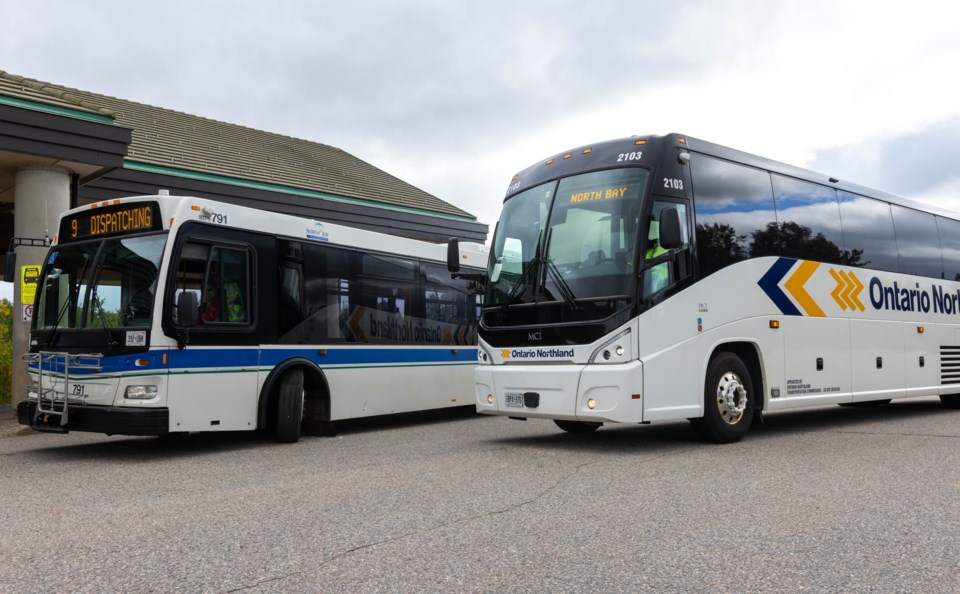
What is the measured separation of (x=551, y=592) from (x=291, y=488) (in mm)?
3465

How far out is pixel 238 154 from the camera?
19.0 metres

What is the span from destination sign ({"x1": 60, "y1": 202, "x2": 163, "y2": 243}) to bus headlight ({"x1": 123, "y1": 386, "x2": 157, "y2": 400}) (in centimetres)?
174

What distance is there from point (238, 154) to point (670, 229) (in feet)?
44.8

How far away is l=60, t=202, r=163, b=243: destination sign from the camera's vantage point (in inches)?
355

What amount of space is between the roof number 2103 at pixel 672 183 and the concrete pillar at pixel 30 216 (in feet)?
31.5

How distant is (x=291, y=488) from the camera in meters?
6.74

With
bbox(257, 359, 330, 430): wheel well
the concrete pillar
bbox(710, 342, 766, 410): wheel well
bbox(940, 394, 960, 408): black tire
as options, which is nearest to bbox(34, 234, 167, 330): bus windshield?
bbox(257, 359, 330, 430): wheel well

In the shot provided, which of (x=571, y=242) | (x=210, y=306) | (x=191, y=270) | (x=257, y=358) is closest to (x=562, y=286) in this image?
(x=571, y=242)

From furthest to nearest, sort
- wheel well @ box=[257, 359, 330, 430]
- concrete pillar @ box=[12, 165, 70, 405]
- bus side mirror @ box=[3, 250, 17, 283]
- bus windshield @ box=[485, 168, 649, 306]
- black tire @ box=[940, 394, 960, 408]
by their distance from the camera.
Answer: black tire @ box=[940, 394, 960, 408], concrete pillar @ box=[12, 165, 70, 405], bus side mirror @ box=[3, 250, 17, 283], wheel well @ box=[257, 359, 330, 430], bus windshield @ box=[485, 168, 649, 306]

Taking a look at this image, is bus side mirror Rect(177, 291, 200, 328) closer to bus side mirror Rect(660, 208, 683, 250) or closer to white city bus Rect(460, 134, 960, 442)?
white city bus Rect(460, 134, 960, 442)

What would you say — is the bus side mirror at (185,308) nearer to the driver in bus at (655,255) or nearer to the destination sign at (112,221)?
the destination sign at (112,221)

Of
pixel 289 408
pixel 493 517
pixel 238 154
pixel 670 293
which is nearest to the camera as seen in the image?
pixel 493 517

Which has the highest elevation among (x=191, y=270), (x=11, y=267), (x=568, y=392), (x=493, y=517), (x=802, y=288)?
(x=11, y=267)

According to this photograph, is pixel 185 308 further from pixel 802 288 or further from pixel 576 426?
pixel 802 288
